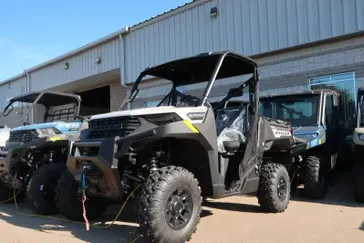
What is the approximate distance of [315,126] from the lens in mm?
8484

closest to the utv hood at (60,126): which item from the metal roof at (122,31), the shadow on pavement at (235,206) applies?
the shadow on pavement at (235,206)

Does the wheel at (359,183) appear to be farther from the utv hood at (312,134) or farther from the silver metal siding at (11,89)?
the silver metal siding at (11,89)

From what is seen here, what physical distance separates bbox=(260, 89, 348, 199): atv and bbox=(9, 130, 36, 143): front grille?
16.9 ft

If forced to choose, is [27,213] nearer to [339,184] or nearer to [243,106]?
[243,106]

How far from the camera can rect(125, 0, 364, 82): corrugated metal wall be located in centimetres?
1089

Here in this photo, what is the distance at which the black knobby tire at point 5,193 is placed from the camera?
8.78 meters

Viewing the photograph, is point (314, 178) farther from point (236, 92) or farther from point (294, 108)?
point (236, 92)

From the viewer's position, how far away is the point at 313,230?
555 centimetres

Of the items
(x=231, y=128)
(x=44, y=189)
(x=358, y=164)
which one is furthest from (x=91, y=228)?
(x=358, y=164)

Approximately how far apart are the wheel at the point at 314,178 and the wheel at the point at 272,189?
3.88 ft

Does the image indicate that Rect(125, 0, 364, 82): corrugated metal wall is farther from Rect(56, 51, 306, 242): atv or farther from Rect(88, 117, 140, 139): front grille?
Rect(88, 117, 140, 139): front grille

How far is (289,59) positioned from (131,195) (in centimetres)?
832

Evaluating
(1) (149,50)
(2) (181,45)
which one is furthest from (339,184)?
(1) (149,50)

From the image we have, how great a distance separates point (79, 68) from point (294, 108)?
1366 cm
